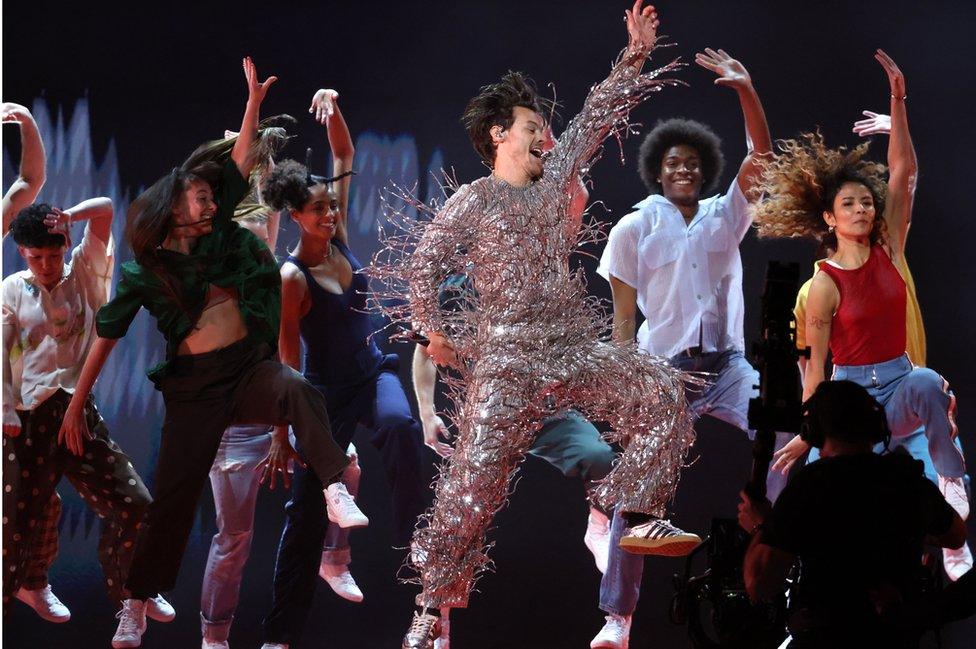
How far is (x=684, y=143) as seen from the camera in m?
5.42

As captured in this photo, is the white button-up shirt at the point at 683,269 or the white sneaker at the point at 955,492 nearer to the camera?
the white sneaker at the point at 955,492

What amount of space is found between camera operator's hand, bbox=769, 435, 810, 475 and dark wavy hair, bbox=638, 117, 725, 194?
120 centimetres

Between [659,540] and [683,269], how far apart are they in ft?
4.92

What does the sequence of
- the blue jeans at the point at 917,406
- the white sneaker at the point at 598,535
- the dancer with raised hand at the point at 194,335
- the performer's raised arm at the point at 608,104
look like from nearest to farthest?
1. the performer's raised arm at the point at 608,104
2. the dancer with raised hand at the point at 194,335
3. the blue jeans at the point at 917,406
4. the white sneaker at the point at 598,535

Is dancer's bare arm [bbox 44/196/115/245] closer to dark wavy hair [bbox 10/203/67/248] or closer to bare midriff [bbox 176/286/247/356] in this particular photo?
dark wavy hair [bbox 10/203/67/248]

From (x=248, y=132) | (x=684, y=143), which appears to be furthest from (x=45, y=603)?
(x=684, y=143)

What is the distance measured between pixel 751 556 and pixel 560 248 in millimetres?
1449

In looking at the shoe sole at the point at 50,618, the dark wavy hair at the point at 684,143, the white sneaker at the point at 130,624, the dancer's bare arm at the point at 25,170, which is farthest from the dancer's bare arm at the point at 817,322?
the dancer's bare arm at the point at 25,170

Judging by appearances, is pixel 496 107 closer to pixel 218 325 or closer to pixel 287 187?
pixel 287 187

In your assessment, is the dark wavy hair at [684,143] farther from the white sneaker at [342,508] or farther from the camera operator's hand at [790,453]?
the white sneaker at [342,508]

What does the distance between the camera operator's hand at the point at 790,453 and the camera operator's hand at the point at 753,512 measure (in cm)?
146

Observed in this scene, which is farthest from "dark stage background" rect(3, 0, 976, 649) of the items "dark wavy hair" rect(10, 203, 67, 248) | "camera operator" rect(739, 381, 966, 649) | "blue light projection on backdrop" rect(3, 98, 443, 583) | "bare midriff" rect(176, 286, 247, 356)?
"camera operator" rect(739, 381, 966, 649)

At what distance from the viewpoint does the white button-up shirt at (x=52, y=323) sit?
5.21m

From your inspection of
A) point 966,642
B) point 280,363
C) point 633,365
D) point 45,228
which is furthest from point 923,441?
point 45,228
